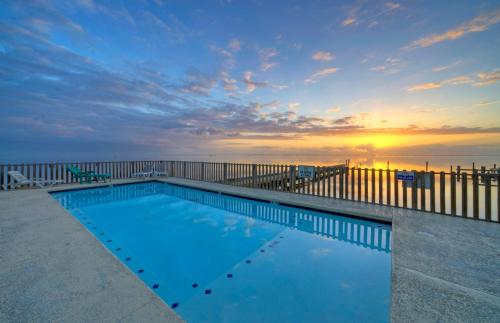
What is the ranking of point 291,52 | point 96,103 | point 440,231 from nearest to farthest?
point 440,231, point 291,52, point 96,103

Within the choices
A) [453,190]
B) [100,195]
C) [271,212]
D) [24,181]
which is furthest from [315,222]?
[24,181]

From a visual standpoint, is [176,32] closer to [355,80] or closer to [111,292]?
[355,80]

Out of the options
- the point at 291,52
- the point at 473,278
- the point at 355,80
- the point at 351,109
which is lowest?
the point at 473,278

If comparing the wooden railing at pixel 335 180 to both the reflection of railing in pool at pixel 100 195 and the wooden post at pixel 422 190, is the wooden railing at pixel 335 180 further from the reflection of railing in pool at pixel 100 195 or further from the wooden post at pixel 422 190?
the reflection of railing in pool at pixel 100 195

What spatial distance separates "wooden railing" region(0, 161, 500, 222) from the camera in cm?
497

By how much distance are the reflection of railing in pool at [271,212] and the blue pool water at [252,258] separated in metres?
0.03

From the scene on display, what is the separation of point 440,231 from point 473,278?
1781 millimetres

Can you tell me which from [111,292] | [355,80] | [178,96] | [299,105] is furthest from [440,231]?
[178,96]

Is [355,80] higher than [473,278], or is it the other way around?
[355,80]

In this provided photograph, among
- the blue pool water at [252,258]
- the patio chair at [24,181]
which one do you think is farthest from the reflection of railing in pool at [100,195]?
the patio chair at [24,181]

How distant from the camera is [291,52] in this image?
8969 mm

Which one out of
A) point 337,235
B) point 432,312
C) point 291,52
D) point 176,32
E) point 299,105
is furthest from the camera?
point 299,105

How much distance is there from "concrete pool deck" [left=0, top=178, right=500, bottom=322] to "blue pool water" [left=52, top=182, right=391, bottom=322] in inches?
16.6

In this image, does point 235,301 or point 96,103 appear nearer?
point 235,301
